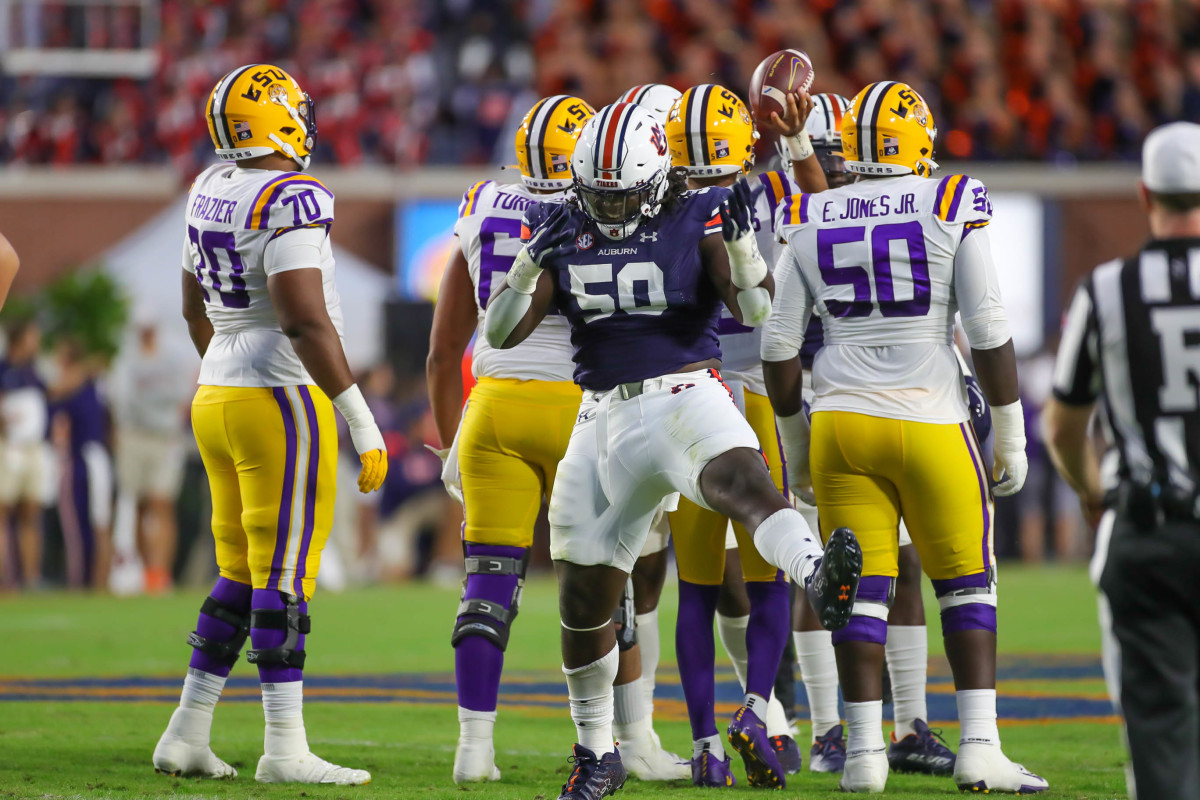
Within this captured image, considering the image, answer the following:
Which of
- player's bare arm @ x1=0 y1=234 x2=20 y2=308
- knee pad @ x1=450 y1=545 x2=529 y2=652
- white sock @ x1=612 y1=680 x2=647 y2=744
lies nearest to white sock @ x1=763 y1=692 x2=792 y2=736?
white sock @ x1=612 y1=680 x2=647 y2=744

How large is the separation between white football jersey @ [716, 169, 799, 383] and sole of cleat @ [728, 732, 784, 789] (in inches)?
51.8

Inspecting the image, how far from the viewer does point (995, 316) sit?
4.81m

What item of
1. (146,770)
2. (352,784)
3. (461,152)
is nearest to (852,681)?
(352,784)

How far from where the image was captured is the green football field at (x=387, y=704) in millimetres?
4918

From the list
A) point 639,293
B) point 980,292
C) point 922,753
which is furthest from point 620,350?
point 922,753

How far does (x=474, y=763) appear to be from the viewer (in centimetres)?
504

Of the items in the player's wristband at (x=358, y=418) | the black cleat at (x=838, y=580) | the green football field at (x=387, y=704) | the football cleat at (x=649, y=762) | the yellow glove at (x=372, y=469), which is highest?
the player's wristband at (x=358, y=418)

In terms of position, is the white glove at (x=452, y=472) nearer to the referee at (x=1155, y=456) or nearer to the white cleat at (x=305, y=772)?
the white cleat at (x=305, y=772)

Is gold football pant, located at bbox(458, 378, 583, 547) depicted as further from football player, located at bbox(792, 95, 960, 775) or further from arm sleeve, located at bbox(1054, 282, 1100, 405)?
arm sleeve, located at bbox(1054, 282, 1100, 405)

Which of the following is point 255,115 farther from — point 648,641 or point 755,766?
point 755,766

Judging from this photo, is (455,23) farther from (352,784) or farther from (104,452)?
(352,784)

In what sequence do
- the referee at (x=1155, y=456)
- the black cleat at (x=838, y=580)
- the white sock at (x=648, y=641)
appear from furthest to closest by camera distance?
the white sock at (x=648, y=641) < the black cleat at (x=838, y=580) < the referee at (x=1155, y=456)

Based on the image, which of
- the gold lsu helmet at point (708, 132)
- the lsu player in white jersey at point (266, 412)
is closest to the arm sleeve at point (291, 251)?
the lsu player in white jersey at point (266, 412)

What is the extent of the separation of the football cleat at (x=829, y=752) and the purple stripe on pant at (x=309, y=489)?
189 cm
